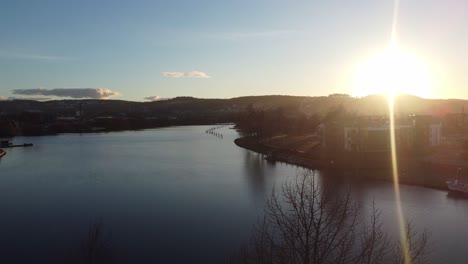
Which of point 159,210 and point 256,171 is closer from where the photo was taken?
point 159,210

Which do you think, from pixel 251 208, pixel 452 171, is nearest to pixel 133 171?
pixel 251 208

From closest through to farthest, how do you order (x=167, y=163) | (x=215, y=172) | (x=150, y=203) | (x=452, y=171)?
1. (x=150, y=203)
2. (x=452, y=171)
3. (x=215, y=172)
4. (x=167, y=163)

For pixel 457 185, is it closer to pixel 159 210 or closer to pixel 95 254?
pixel 159 210

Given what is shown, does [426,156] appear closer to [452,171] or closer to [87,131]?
[452,171]

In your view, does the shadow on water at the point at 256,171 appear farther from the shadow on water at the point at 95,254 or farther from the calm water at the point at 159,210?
the shadow on water at the point at 95,254

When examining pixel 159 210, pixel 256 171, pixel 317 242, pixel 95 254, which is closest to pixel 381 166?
pixel 256 171

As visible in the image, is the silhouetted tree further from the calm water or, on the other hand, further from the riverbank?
the riverbank

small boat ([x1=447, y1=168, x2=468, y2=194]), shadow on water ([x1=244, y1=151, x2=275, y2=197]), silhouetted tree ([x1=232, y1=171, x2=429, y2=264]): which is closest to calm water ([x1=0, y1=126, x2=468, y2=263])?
shadow on water ([x1=244, y1=151, x2=275, y2=197])
